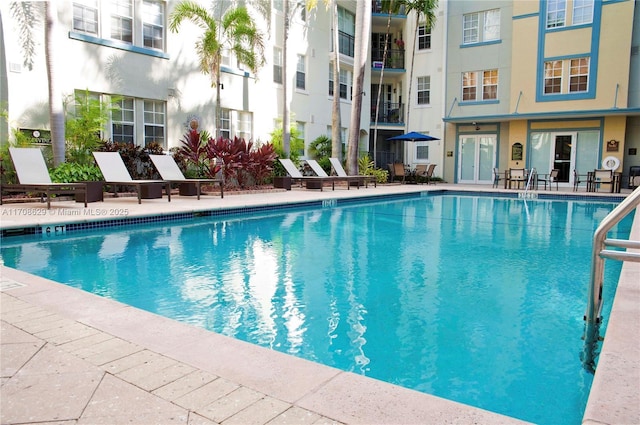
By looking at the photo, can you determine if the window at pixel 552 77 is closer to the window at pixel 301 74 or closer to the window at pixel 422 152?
the window at pixel 422 152

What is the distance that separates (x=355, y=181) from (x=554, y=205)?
642 cm

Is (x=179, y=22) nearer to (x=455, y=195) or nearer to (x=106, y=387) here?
(x=455, y=195)

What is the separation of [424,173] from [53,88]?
14694 mm

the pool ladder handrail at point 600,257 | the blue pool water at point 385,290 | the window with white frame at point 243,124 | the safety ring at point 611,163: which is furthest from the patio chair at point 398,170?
the pool ladder handrail at point 600,257

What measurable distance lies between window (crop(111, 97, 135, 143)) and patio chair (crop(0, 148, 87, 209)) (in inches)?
141

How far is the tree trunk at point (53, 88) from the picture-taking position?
31.8 feet

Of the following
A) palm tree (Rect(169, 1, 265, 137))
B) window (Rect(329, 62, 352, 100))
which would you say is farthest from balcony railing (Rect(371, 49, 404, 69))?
palm tree (Rect(169, 1, 265, 137))

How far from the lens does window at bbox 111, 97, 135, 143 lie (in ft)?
40.5

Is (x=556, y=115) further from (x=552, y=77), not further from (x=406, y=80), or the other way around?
(x=406, y=80)

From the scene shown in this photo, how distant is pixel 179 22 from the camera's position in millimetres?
12953

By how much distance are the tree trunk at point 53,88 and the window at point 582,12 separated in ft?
58.7

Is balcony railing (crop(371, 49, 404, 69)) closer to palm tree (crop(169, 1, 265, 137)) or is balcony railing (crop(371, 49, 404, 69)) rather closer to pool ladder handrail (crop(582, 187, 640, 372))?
palm tree (crop(169, 1, 265, 137))

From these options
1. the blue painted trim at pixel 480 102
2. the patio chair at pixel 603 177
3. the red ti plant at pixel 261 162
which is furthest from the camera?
the blue painted trim at pixel 480 102

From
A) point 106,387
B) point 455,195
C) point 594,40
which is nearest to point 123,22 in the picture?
point 455,195
